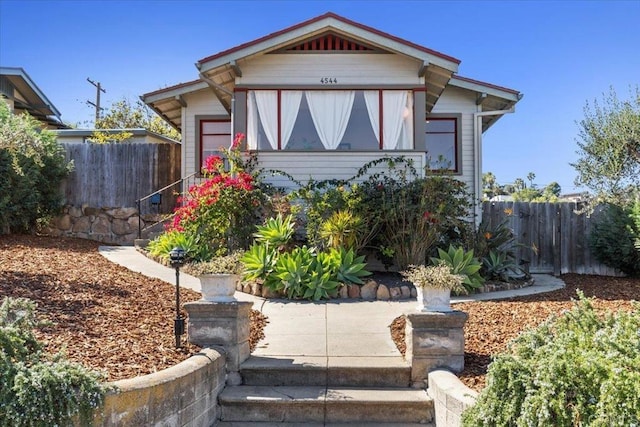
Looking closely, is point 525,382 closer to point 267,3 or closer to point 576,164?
point 576,164

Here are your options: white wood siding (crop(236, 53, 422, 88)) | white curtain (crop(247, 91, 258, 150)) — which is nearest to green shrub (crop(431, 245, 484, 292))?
white wood siding (crop(236, 53, 422, 88))

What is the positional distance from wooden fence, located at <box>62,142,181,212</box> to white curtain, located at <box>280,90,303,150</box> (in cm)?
429

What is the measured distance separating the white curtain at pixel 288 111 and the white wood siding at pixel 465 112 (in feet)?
13.7

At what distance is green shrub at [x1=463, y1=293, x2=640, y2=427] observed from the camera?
8.51 feet

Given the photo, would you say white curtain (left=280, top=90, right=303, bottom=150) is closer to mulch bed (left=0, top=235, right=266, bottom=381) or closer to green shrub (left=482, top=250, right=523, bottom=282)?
mulch bed (left=0, top=235, right=266, bottom=381)

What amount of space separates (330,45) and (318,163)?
2.48 metres

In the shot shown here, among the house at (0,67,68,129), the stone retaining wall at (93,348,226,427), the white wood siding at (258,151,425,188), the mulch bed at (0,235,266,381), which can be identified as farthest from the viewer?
the house at (0,67,68,129)

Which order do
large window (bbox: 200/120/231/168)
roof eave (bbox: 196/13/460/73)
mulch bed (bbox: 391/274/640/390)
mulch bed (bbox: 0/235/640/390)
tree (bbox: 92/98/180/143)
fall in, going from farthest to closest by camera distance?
tree (bbox: 92/98/180/143), large window (bbox: 200/120/231/168), roof eave (bbox: 196/13/460/73), mulch bed (bbox: 391/274/640/390), mulch bed (bbox: 0/235/640/390)

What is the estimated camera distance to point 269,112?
10.5 metres

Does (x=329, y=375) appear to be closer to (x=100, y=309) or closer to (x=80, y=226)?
(x=100, y=309)

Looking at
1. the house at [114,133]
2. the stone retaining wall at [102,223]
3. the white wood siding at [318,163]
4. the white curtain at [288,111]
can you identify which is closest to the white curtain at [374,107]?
the white wood siding at [318,163]

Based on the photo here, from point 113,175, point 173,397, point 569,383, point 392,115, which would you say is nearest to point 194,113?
point 113,175

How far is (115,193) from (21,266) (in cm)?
597

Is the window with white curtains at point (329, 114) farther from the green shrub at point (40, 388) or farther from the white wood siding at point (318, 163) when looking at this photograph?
the green shrub at point (40, 388)
